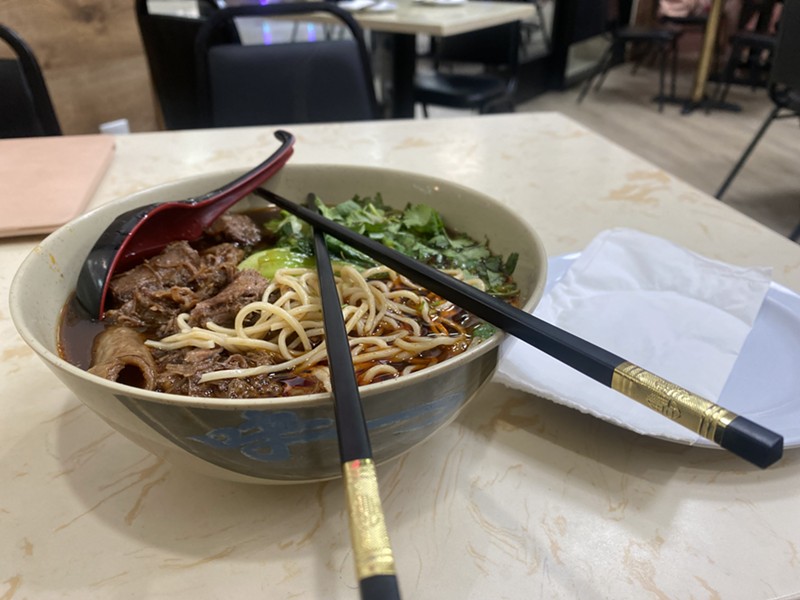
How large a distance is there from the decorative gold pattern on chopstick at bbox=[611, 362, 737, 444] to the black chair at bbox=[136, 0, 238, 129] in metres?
2.28

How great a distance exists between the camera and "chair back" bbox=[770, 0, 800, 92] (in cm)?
233

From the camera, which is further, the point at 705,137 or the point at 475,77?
the point at 705,137

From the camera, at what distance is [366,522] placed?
1.00 feet

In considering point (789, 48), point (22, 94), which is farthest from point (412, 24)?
point (22, 94)

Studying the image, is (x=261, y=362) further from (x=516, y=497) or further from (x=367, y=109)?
(x=367, y=109)

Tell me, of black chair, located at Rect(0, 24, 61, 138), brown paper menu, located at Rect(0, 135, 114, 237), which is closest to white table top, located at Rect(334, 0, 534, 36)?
black chair, located at Rect(0, 24, 61, 138)

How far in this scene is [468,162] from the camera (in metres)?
1.26

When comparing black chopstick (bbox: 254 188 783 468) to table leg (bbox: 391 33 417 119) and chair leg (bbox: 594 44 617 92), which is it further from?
chair leg (bbox: 594 44 617 92)

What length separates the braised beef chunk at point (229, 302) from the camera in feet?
2.09

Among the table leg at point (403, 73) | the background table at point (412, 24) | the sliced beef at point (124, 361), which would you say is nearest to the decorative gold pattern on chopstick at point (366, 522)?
the sliced beef at point (124, 361)

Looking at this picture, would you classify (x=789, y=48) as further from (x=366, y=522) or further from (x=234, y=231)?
(x=366, y=522)

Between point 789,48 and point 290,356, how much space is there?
8.75 ft

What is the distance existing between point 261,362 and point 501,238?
12.3 inches

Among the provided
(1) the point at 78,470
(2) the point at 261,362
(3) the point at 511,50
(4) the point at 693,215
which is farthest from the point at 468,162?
(3) the point at 511,50
